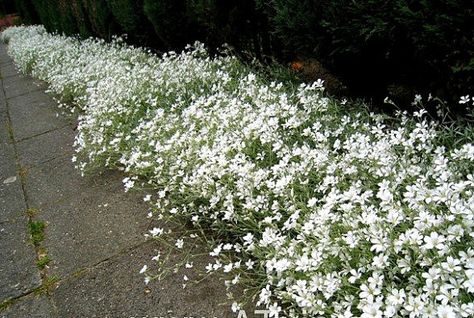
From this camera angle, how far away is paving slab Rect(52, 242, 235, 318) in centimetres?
231

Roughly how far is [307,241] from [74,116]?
4.49 metres

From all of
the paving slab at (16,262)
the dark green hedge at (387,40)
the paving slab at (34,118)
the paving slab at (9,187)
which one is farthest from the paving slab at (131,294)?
the paving slab at (34,118)

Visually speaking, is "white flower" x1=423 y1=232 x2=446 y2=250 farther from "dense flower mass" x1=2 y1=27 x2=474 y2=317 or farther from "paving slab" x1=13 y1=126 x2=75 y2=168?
"paving slab" x1=13 y1=126 x2=75 y2=168

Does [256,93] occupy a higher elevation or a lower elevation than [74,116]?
higher

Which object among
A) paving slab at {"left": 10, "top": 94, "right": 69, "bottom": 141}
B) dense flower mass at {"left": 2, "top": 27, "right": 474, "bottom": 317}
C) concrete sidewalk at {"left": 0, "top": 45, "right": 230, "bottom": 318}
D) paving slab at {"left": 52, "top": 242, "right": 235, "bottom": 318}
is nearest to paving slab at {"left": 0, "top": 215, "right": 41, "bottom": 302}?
concrete sidewalk at {"left": 0, "top": 45, "right": 230, "bottom": 318}

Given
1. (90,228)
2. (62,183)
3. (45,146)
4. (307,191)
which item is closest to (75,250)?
(90,228)

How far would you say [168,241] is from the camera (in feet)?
9.37

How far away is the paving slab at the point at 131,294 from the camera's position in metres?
2.31

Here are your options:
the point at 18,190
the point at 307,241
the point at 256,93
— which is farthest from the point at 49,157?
the point at 307,241

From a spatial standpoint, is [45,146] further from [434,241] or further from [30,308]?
[434,241]

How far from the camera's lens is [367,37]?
298 centimetres

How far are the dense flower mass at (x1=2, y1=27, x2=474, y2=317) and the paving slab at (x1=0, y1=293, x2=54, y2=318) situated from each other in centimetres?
72

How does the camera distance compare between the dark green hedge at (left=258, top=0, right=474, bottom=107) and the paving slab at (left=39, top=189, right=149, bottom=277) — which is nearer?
the dark green hedge at (left=258, top=0, right=474, bottom=107)

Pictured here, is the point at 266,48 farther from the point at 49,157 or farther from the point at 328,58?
the point at 49,157
